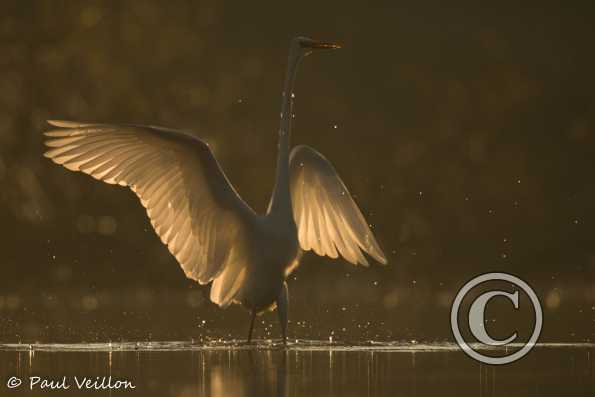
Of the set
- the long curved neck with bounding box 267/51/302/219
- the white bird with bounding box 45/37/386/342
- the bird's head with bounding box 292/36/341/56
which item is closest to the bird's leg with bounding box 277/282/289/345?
the white bird with bounding box 45/37/386/342

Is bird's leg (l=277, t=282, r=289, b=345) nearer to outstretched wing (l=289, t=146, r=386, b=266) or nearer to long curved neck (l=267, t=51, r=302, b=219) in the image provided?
long curved neck (l=267, t=51, r=302, b=219)

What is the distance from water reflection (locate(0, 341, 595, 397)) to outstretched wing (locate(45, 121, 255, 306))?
68 centimetres

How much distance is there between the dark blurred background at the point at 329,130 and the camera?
67.4 ft

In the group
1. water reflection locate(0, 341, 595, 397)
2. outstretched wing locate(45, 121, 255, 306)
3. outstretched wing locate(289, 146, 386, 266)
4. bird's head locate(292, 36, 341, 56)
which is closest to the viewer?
water reflection locate(0, 341, 595, 397)

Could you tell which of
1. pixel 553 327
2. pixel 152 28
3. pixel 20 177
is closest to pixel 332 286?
pixel 20 177

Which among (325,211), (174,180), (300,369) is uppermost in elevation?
(174,180)

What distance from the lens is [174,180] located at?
10.8 m

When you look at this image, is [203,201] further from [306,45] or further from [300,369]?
[300,369]

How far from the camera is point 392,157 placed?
88.7 ft

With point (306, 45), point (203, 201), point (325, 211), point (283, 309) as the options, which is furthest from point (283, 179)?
point (325, 211)

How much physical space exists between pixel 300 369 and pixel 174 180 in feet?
6.76

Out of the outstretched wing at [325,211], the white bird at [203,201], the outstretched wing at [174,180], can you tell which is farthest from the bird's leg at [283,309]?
the outstretched wing at [325,211]

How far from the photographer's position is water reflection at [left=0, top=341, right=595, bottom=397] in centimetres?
821

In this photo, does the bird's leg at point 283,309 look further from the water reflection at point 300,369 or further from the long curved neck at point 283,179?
the long curved neck at point 283,179
